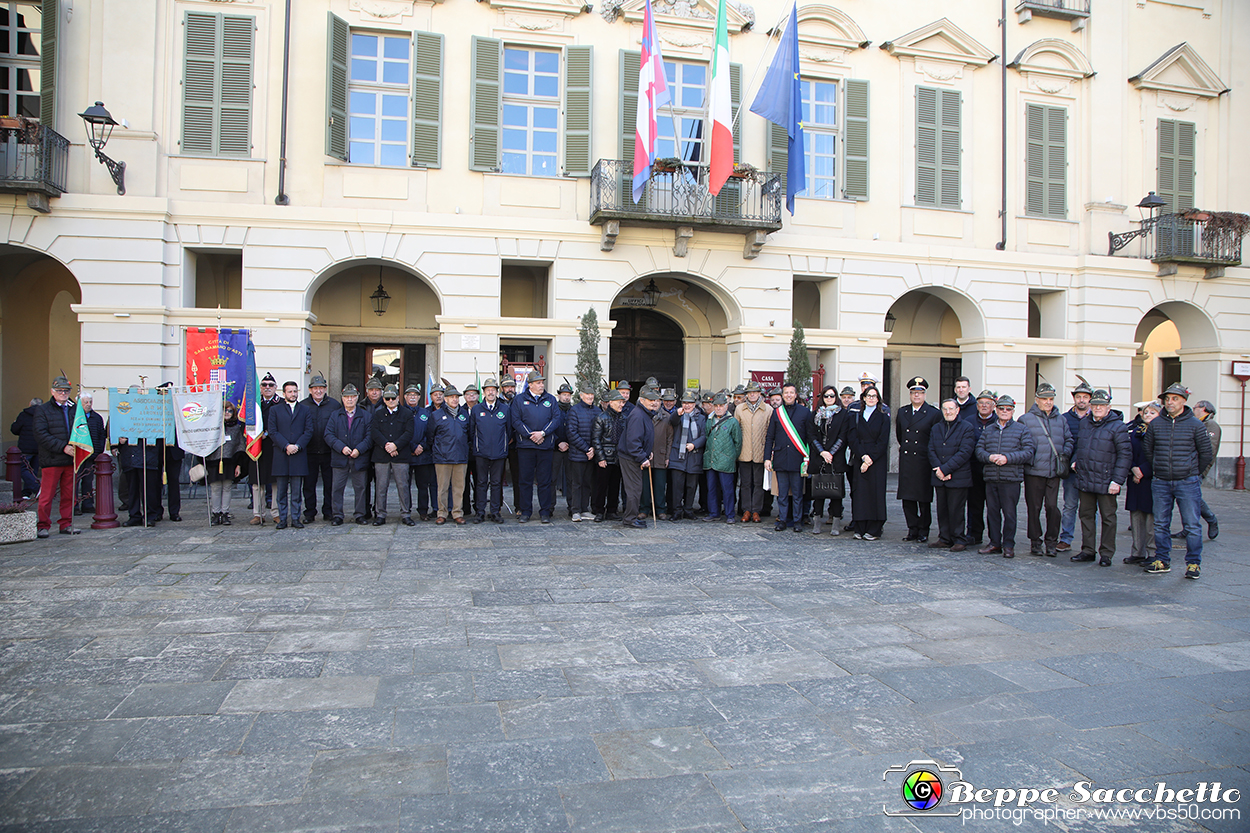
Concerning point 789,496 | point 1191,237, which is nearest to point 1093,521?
point 789,496

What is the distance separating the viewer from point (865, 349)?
1619 cm

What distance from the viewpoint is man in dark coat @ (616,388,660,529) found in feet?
33.7

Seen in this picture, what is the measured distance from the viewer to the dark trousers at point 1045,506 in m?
8.91

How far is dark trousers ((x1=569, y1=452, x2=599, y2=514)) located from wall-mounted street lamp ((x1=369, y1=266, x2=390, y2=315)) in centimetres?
755

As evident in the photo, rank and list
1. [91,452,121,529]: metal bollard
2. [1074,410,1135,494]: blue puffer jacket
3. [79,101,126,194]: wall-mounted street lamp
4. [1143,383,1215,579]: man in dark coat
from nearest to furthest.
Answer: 1. [1143,383,1215,579]: man in dark coat
2. [1074,410,1135,494]: blue puffer jacket
3. [91,452,121,529]: metal bollard
4. [79,101,126,194]: wall-mounted street lamp

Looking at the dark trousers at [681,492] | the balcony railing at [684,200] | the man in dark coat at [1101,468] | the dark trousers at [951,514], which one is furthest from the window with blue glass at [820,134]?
the dark trousers at [951,514]

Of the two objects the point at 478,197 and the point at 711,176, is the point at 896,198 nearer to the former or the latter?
the point at 711,176

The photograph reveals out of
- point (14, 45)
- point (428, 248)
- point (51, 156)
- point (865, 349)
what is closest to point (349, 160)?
point (428, 248)

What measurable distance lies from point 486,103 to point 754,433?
828cm

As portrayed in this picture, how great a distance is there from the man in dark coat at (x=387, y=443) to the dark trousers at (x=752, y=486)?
442cm

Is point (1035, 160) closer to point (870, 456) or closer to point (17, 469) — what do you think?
point (870, 456)

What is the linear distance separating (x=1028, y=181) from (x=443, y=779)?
17.7 m

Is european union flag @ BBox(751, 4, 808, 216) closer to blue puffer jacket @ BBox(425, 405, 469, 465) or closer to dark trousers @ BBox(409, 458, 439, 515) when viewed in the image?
blue puffer jacket @ BBox(425, 405, 469, 465)

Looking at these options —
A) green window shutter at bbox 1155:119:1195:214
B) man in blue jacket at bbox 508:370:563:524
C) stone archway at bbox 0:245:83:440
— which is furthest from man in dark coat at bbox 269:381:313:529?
green window shutter at bbox 1155:119:1195:214
